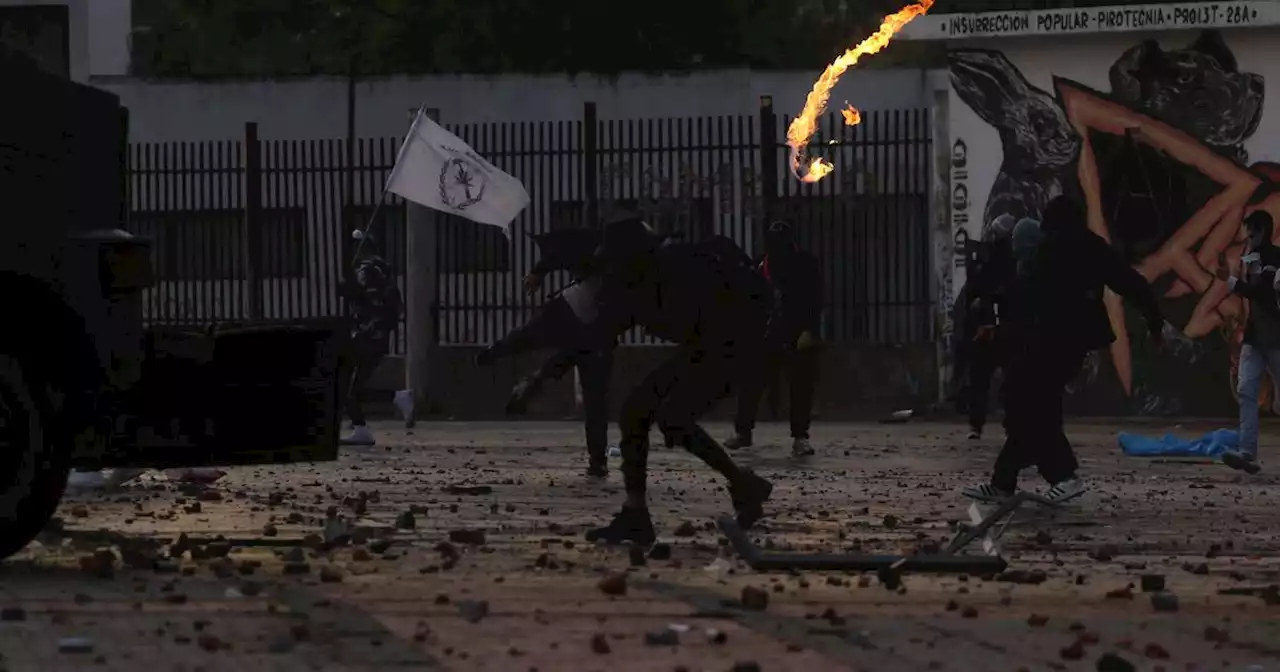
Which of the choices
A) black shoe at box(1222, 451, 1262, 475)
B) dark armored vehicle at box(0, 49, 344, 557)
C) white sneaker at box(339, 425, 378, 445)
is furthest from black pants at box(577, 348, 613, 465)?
dark armored vehicle at box(0, 49, 344, 557)

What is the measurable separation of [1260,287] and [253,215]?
12.4 metres

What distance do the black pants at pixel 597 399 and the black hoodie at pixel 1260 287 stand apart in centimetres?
437

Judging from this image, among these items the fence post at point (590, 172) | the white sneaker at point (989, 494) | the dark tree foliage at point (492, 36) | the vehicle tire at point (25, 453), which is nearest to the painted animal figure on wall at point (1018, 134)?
the fence post at point (590, 172)

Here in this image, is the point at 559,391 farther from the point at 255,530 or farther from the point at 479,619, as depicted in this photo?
the point at 479,619

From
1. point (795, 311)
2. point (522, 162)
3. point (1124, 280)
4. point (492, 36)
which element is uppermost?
point (492, 36)

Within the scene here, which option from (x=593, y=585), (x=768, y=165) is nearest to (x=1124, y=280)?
(x=593, y=585)

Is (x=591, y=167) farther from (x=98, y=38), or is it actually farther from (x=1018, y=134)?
(x=98, y=38)

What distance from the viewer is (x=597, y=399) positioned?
13.8 metres

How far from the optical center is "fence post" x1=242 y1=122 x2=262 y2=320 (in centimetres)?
2355

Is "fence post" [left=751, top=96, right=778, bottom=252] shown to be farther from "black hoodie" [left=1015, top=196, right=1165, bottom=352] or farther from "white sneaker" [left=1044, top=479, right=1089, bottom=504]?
"white sneaker" [left=1044, top=479, right=1089, bottom=504]

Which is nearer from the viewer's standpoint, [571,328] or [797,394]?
[571,328]

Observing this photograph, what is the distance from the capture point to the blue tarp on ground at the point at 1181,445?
15609 mm

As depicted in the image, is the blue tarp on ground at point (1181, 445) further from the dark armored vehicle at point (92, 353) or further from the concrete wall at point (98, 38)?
the concrete wall at point (98, 38)

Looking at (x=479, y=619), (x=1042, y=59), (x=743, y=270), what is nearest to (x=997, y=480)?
(x=743, y=270)
